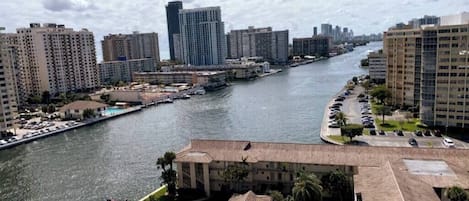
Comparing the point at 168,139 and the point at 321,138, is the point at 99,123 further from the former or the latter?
the point at 321,138

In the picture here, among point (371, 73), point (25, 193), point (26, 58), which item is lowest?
point (25, 193)

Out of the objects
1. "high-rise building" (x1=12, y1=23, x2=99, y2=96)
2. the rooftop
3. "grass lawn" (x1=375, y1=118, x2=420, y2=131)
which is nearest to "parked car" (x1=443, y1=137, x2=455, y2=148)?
"grass lawn" (x1=375, y1=118, x2=420, y2=131)

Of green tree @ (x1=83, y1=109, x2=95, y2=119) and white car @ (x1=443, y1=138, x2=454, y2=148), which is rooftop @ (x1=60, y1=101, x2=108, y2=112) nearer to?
green tree @ (x1=83, y1=109, x2=95, y2=119)

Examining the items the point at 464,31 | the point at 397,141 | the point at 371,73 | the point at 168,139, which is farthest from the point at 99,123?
the point at 371,73

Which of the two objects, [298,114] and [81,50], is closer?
[298,114]

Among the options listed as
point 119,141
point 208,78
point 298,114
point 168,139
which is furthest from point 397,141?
point 208,78

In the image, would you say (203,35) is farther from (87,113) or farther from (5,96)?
(5,96)

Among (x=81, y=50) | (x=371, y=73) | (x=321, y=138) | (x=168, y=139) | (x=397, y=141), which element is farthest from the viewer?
(x=81, y=50)

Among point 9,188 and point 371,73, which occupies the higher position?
point 371,73

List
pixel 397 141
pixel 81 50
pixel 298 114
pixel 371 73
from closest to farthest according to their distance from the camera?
pixel 397 141
pixel 298 114
pixel 371 73
pixel 81 50
